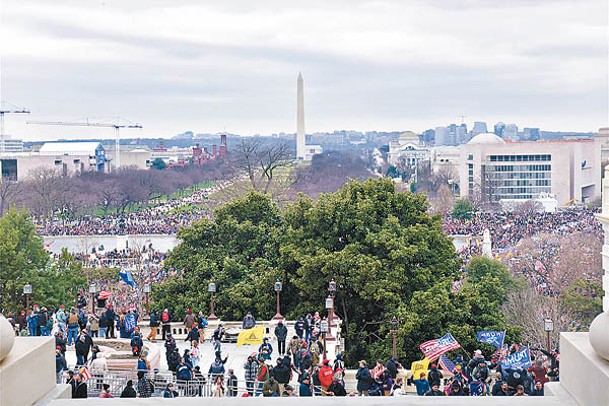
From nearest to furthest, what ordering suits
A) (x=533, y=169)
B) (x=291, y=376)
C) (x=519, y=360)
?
(x=519, y=360)
(x=291, y=376)
(x=533, y=169)

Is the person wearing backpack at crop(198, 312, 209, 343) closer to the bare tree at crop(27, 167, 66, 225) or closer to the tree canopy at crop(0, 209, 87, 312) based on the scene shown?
the tree canopy at crop(0, 209, 87, 312)

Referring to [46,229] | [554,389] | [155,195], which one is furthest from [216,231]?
[155,195]

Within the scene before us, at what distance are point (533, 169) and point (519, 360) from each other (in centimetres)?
8830

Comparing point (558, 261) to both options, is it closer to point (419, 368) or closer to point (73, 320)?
point (73, 320)

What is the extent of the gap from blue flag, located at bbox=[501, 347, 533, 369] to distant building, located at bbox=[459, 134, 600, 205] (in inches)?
3257

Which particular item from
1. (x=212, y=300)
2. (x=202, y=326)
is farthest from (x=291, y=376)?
(x=212, y=300)

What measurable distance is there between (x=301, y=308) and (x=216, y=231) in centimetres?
508

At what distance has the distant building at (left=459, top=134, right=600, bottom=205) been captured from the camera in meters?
98.7

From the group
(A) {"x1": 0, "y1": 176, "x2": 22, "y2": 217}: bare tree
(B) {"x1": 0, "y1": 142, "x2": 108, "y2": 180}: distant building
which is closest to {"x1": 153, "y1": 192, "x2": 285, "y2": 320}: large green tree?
(A) {"x1": 0, "y1": 176, "x2": 22, "y2": 217}: bare tree

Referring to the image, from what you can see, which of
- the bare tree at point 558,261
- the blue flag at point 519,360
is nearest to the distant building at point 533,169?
the bare tree at point 558,261

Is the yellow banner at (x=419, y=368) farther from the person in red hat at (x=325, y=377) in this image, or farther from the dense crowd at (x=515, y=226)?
the dense crowd at (x=515, y=226)

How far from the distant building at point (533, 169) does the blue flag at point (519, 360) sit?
271 feet

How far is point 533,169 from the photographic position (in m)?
100

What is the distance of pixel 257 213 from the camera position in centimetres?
3095
